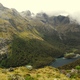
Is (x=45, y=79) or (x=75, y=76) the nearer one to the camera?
(x=45, y=79)

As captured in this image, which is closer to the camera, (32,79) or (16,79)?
(16,79)

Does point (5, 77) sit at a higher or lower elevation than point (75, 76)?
higher

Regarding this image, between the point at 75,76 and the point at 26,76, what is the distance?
19870 millimetres

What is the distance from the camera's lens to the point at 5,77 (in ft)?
146

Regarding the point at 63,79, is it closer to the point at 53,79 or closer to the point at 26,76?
the point at 53,79

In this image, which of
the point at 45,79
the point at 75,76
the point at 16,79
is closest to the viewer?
the point at 16,79

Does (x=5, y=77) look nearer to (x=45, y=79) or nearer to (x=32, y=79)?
(x=32, y=79)

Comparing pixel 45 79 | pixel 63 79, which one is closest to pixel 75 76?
pixel 63 79

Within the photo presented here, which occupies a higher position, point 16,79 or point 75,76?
point 16,79

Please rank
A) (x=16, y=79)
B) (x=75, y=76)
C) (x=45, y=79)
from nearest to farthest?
(x=16, y=79) < (x=45, y=79) < (x=75, y=76)

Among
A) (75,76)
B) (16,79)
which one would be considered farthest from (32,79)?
(75,76)

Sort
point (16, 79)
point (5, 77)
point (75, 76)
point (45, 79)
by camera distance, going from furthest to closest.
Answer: point (75, 76) → point (45, 79) → point (5, 77) → point (16, 79)

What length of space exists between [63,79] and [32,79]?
8.65 m

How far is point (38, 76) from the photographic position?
165 feet
